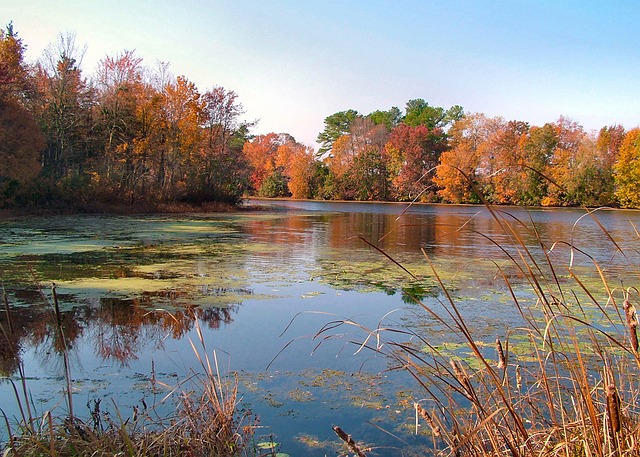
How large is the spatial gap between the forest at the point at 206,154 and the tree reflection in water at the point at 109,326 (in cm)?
271

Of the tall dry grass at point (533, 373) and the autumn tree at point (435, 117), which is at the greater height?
the autumn tree at point (435, 117)

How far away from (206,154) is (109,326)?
27331 mm

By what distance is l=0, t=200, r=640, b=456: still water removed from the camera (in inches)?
123

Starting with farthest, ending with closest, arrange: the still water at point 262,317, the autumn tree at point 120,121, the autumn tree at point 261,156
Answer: the autumn tree at point 261,156
the autumn tree at point 120,121
the still water at point 262,317

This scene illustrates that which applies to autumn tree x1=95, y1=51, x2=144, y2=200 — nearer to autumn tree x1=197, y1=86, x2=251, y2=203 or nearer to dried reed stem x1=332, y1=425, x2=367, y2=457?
autumn tree x1=197, y1=86, x2=251, y2=203

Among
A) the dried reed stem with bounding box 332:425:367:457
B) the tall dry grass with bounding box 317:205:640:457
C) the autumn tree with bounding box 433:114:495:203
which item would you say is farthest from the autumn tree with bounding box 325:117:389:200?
the dried reed stem with bounding box 332:425:367:457

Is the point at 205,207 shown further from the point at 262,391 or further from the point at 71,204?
the point at 262,391

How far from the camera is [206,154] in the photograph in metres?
31.3

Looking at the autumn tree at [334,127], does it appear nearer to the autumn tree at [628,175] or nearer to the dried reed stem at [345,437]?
the autumn tree at [628,175]

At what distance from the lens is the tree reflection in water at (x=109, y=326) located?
13.9 feet

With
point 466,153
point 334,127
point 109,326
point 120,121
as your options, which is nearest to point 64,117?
→ point 120,121

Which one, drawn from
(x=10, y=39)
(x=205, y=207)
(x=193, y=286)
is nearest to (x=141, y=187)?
(x=205, y=207)

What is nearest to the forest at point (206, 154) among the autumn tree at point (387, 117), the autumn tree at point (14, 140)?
the autumn tree at point (14, 140)

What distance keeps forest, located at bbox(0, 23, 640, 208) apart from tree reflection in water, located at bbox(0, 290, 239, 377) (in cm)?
271
